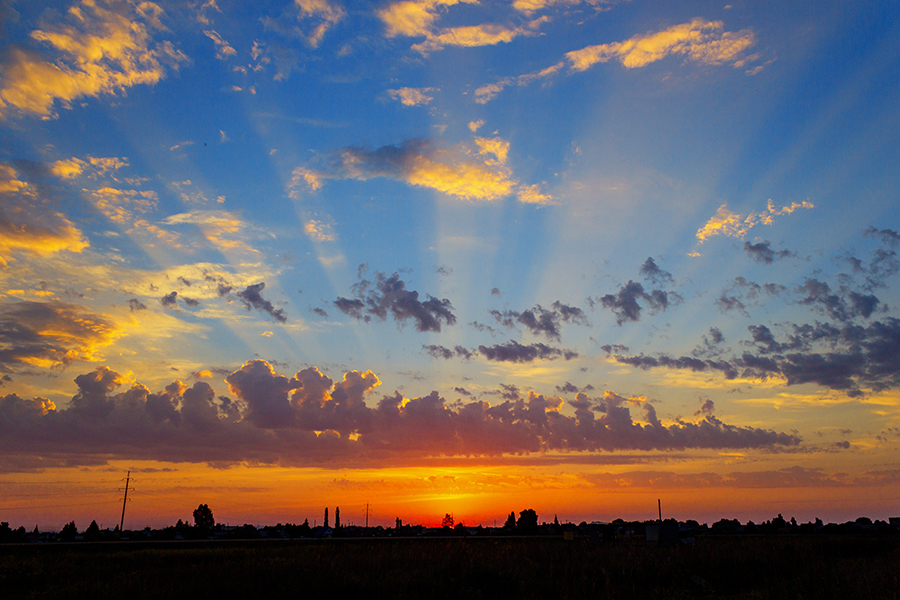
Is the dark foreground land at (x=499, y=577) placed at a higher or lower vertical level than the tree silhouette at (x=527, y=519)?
higher

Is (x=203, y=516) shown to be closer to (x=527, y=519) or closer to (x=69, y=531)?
(x=69, y=531)

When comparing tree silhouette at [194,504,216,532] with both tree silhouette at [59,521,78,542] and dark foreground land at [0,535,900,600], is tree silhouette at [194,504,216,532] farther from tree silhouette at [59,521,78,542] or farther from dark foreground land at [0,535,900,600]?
dark foreground land at [0,535,900,600]

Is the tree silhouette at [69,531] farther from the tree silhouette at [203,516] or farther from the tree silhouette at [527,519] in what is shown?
the tree silhouette at [527,519]

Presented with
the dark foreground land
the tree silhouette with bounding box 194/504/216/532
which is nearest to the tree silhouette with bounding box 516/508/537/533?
the tree silhouette with bounding box 194/504/216/532

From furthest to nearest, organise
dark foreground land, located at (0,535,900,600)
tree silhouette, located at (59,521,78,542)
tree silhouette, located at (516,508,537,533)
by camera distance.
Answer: tree silhouette, located at (516,508,537,533) < tree silhouette, located at (59,521,78,542) < dark foreground land, located at (0,535,900,600)

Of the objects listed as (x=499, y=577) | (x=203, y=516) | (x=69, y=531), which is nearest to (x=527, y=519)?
(x=203, y=516)

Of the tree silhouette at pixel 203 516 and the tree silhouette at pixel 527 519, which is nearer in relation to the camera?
the tree silhouette at pixel 203 516

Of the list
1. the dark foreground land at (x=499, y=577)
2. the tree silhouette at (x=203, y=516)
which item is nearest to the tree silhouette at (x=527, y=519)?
the tree silhouette at (x=203, y=516)

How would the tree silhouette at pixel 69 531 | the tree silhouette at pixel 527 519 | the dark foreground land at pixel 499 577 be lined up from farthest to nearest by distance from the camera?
the tree silhouette at pixel 527 519 < the tree silhouette at pixel 69 531 < the dark foreground land at pixel 499 577

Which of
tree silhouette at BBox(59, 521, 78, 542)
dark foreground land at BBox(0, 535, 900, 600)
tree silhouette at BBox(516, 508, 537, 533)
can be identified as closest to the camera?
dark foreground land at BBox(0, 535, 900, 600)

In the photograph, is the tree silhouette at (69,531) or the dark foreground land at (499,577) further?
the tree silhouette at (69,531)

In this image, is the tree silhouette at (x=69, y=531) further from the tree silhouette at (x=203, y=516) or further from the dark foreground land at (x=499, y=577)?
the dark foreground land at (x=499, y=577)

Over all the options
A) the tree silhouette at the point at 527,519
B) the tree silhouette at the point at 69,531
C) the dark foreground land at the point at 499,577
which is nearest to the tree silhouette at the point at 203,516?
the tree silhouette at the point at 69,531

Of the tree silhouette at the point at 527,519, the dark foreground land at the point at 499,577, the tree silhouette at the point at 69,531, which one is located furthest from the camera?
the tree silhouette at the point at 527,519
